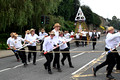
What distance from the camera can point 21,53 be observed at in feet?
29.9

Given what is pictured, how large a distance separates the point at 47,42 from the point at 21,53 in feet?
7.53

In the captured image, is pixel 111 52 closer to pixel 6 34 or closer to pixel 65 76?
pixel 65 76

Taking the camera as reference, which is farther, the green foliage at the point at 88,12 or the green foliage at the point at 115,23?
the green foliage at the point at 88,12

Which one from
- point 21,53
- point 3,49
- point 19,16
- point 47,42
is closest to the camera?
point 47,42

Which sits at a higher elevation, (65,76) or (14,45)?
(14,45)

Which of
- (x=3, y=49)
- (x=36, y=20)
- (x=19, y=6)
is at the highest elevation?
(x=19, y=6)

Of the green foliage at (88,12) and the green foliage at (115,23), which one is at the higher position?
the green foliage at (88,12)

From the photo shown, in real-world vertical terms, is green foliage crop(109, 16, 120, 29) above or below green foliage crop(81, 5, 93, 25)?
below

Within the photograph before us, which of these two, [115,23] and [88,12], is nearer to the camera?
[115,23]

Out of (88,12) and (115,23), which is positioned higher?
(88,12)

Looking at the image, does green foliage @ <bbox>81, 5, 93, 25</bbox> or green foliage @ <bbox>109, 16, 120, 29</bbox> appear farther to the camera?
green foliage @ <bbox>81, 5, 93, 25</bbox>

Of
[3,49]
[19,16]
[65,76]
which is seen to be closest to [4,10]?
[19,16]

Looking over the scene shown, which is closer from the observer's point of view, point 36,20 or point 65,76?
point 65,76

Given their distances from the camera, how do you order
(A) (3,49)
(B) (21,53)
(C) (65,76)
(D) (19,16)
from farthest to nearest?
1. (D) (19,16)
2. (A) (3,49)
3. (B) (21,53)
4. (C) (65,76)
